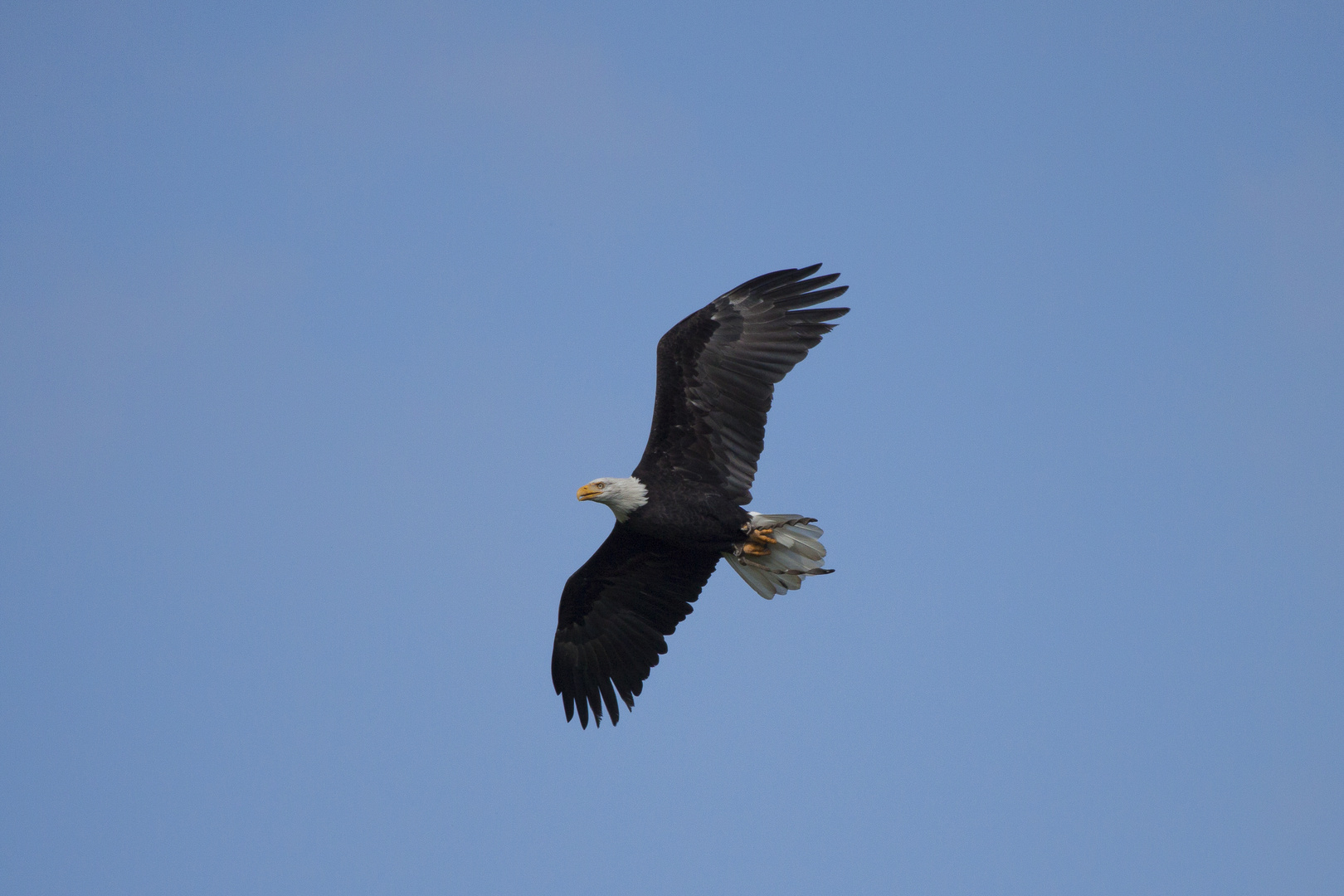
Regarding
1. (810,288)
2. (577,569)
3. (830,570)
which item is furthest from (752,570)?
(810,288)

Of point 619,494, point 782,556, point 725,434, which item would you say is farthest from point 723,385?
point 782,556

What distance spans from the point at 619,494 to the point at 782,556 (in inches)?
56.1

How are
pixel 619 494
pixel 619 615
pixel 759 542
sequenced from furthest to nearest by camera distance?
pixel 619 615, pixel 759 542, pixel 619 494

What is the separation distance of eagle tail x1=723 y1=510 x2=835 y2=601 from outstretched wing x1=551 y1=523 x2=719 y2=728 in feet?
1.12

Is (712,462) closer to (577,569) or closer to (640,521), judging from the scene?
(640,521)

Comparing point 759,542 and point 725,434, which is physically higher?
point 725,434

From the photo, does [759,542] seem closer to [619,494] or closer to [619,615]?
[619,494]

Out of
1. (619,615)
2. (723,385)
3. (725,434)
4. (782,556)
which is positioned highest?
(723,385)

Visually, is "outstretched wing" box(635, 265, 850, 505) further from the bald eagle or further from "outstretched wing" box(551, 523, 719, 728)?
"outstretched wing" box(551, 523, 719, 728)

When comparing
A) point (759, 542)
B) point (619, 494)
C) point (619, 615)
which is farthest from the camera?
point (619, 615)

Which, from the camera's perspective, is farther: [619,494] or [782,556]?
[782,556]

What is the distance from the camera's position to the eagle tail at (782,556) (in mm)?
10492

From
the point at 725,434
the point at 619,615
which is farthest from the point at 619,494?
the point at 619,615

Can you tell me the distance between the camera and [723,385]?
33.9ft
